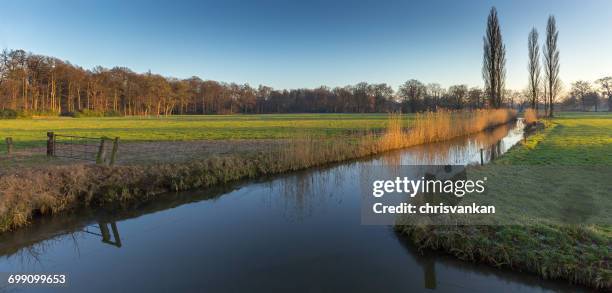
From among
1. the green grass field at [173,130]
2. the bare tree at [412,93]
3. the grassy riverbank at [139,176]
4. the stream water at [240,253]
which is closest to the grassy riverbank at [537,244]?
the stream water at [240,253]

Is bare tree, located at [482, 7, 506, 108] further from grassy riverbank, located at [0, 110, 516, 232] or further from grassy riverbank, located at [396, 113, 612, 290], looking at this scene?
grassy riverbank, located at [396, 113, 612, 290]

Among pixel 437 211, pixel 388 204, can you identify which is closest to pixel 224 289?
pixel 437 211

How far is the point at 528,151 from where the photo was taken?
1291 cm

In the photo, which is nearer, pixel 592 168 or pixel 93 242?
pixel 93 242

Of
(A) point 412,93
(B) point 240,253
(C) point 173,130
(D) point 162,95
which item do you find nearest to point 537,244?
(B) point 240,253

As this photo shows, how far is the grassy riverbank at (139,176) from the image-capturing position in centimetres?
699

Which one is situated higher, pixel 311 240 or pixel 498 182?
pixel 498 182

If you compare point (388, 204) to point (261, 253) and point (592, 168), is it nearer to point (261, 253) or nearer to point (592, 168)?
point (261, 253)

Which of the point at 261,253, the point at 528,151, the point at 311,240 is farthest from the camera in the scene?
the point at 528,151

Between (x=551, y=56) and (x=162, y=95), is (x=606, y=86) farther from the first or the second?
(x=162, y=95)

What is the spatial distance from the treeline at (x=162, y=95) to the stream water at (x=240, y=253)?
2779cm

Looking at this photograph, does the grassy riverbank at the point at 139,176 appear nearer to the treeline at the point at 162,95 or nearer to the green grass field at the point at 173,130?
the green grass field at the point at 173,130

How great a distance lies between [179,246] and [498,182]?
740cm

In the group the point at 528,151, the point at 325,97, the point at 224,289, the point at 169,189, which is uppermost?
the point at 325,97
